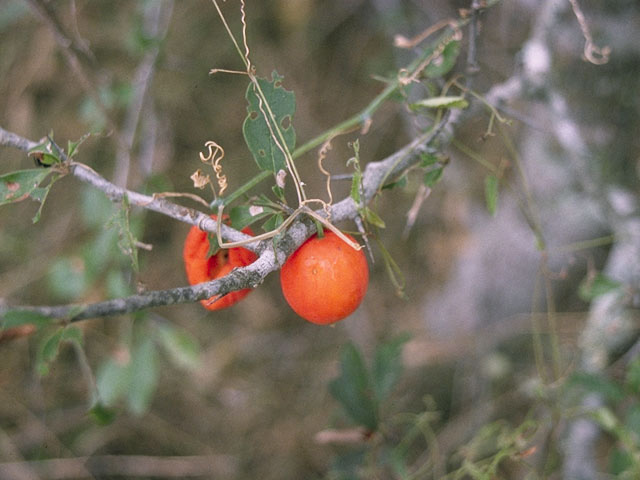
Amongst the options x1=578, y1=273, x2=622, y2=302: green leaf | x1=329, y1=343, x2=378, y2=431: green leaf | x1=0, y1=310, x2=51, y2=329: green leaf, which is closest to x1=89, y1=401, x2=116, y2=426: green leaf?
x1=0, y1=310, x2=51, y2=329: green leaf

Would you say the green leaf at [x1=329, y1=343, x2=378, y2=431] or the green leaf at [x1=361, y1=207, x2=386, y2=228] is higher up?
the green leaf at [x1=361, y1=207, x2=386, y2=228]

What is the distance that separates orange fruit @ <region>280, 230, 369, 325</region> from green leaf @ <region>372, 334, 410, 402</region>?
2.65ft

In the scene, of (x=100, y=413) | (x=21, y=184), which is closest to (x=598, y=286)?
(x=100, y=413)

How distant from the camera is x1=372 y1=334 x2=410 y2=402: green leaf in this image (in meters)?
1.67

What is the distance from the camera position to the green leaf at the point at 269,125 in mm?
970

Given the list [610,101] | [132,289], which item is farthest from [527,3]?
[132,289]

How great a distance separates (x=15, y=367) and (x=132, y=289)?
95cm

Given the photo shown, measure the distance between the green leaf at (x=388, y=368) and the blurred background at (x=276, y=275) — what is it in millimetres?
146

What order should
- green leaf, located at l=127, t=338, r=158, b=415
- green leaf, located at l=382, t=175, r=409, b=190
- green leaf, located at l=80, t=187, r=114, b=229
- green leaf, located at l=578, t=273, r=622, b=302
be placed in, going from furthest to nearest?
1. green leaf, located at l=80, t=187, r=114, b=229
2. green leaf, located at l=127, t=338, r=158, b=415
3. green leaf, located at l=578, t=273, r=622, b=302
4. green leaf, located at l=382, t=175, r=409, b=190

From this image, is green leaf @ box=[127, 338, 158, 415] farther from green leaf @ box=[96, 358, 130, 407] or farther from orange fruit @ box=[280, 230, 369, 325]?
orange fruit @ box=[280, 230, 369, 325]

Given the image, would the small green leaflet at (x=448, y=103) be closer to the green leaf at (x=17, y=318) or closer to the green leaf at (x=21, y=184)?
the green leaf at (x=21, y=184)

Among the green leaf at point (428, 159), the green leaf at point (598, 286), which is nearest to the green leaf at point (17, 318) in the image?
the green leaf at point (428, 159)

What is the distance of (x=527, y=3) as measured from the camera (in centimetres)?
218

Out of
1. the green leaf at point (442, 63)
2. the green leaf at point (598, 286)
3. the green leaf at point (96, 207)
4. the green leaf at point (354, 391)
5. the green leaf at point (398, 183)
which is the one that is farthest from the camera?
the green leaf at point (96, 207)
